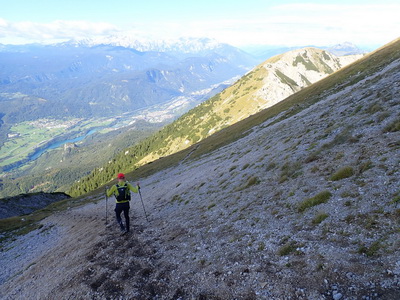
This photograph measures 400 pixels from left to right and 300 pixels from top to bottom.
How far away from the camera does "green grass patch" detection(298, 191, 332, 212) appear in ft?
45.6

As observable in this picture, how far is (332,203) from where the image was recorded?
43.4 ft

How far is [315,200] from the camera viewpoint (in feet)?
46.2

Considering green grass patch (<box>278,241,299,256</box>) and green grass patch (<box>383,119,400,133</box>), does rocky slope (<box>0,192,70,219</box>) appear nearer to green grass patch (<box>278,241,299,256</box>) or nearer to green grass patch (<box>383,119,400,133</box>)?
green grass patch (<box>278,241,299,256</box>)

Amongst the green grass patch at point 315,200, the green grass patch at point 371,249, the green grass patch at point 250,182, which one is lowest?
the green grass patch at point 371,249

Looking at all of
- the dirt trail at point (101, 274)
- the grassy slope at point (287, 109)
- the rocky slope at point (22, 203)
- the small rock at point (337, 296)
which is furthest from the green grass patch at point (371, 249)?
the rocky slope at point (22, 203)

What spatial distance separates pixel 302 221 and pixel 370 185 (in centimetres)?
430

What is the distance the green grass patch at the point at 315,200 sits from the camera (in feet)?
45.6

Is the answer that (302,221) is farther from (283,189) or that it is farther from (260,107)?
(260,107)

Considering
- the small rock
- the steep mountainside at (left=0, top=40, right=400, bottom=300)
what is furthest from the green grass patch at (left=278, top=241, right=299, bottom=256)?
the small rock

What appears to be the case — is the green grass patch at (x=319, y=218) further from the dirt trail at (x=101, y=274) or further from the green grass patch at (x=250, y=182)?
the green grass patch at (x=250, y=182)

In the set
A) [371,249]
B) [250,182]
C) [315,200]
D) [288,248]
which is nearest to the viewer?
[371,249]

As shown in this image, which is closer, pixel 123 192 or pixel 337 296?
pixel 337 296

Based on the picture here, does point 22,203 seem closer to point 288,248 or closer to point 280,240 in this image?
point 280,240

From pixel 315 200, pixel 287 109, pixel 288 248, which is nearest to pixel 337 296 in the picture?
pixel 288 248
